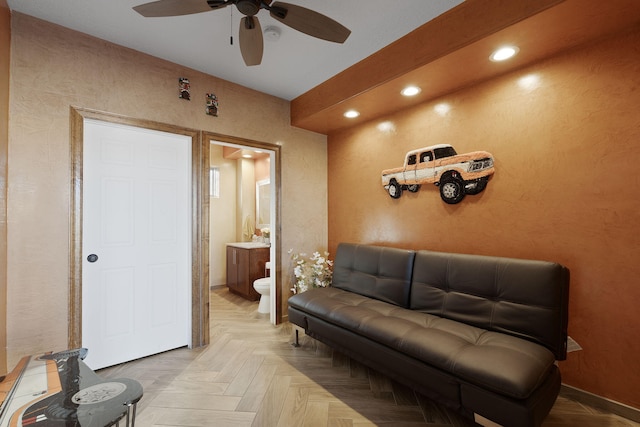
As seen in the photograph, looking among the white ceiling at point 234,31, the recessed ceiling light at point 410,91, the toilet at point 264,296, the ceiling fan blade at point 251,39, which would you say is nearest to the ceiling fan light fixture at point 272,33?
the white ceiling at point 234,31

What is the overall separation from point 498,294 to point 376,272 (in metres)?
1.08

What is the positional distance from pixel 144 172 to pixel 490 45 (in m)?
3.05

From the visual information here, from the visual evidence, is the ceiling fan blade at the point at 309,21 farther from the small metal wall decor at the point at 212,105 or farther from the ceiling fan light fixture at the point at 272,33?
the small metal wall decor at the point at 212,105

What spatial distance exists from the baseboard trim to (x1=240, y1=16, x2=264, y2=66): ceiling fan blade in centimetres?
325

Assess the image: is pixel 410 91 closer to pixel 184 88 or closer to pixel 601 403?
pixel 184 88

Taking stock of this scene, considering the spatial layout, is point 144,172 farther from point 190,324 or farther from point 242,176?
point 242,176

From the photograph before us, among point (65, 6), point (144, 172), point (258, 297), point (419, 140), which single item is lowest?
point (258, 297)

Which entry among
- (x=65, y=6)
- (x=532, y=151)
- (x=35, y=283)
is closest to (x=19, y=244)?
(x=35, y=283)

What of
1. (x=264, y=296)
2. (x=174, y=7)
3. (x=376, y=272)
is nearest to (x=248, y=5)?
(x=174, y=7)

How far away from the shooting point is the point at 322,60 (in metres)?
2.71

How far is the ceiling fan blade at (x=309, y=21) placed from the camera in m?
1.57

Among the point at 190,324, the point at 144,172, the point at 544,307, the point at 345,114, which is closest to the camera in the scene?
the point at 544,307

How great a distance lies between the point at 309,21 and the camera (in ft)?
5.44

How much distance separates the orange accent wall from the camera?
1.81m
